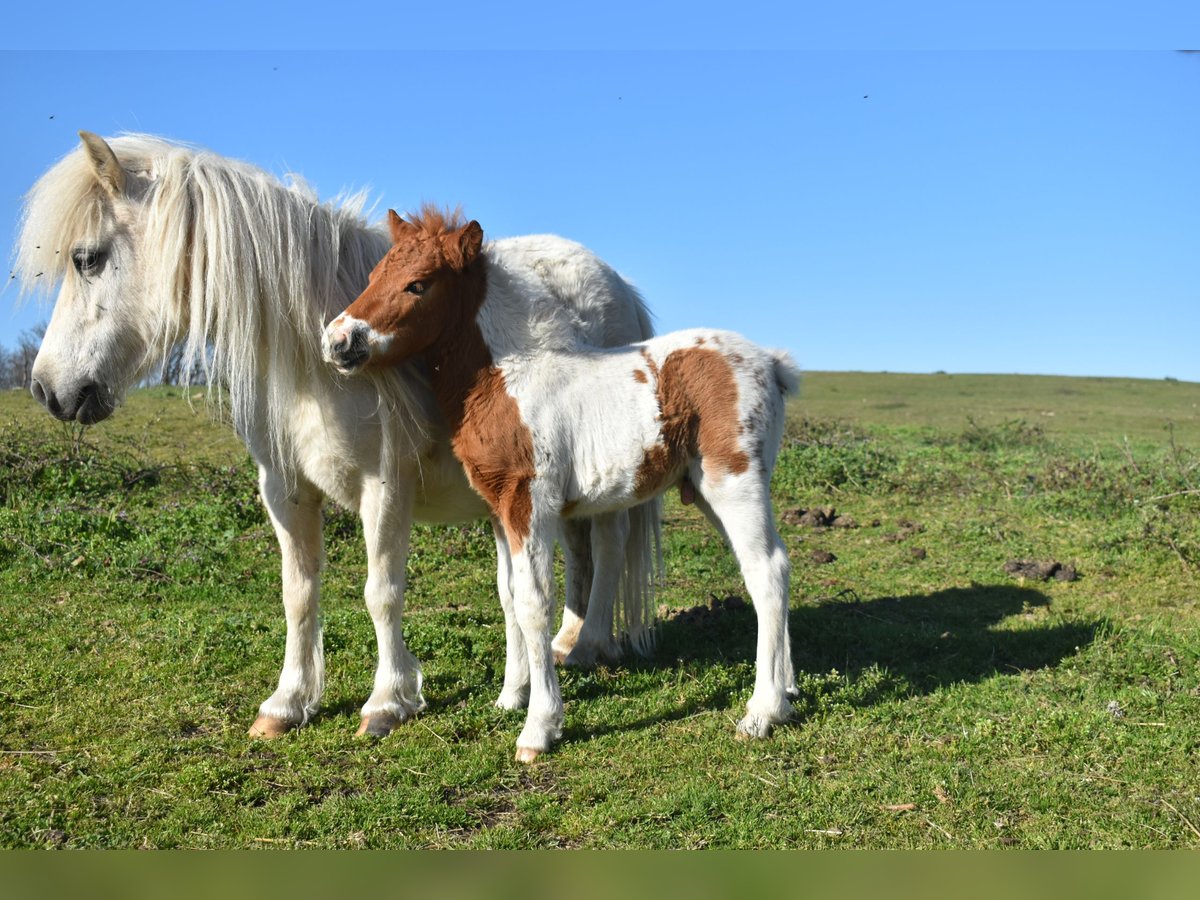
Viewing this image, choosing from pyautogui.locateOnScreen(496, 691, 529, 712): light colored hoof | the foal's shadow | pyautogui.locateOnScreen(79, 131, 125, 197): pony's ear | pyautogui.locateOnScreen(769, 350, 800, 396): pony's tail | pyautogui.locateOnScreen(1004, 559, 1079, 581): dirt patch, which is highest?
pyautogui.locateOnScreen(79, 131, 125, 197): pony's ear

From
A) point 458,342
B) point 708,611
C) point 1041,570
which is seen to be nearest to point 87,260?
point 458,342

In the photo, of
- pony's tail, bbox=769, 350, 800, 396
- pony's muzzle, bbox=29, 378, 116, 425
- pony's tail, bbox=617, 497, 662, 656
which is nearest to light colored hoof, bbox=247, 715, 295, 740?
pony's muzzle, bbox=29, 378, 116, 425

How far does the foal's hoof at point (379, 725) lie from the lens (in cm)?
497

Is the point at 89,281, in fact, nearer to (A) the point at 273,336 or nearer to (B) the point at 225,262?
(B) the point at 225,262

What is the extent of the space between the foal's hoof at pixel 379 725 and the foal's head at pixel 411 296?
1817 mm

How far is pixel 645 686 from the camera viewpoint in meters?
5.70

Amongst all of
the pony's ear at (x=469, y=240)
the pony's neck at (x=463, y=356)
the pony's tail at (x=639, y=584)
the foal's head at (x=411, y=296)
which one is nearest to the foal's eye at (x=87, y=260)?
the foal's head at (x=411, y=296)

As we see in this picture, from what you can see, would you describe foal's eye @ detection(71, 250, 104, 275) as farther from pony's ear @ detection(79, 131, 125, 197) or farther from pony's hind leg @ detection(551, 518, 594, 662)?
pony's hind leg @ detection(551, 518, 594, 662)

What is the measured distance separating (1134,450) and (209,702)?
15.3m

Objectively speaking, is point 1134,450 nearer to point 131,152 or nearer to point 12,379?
point 131,152

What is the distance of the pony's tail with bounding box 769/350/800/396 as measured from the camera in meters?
5.09

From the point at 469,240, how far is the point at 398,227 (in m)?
0.36

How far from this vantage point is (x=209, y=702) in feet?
17.9

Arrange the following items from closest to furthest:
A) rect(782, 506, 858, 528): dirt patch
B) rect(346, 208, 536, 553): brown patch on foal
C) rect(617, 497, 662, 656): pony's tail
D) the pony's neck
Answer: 1. rect(346, 208, 536, 553): brown patch on foal
2. the pony's neck
3. rect(617, 497, 662, 656): pony's tail
4. rect(782, 506, 858, 528): dirt patch
